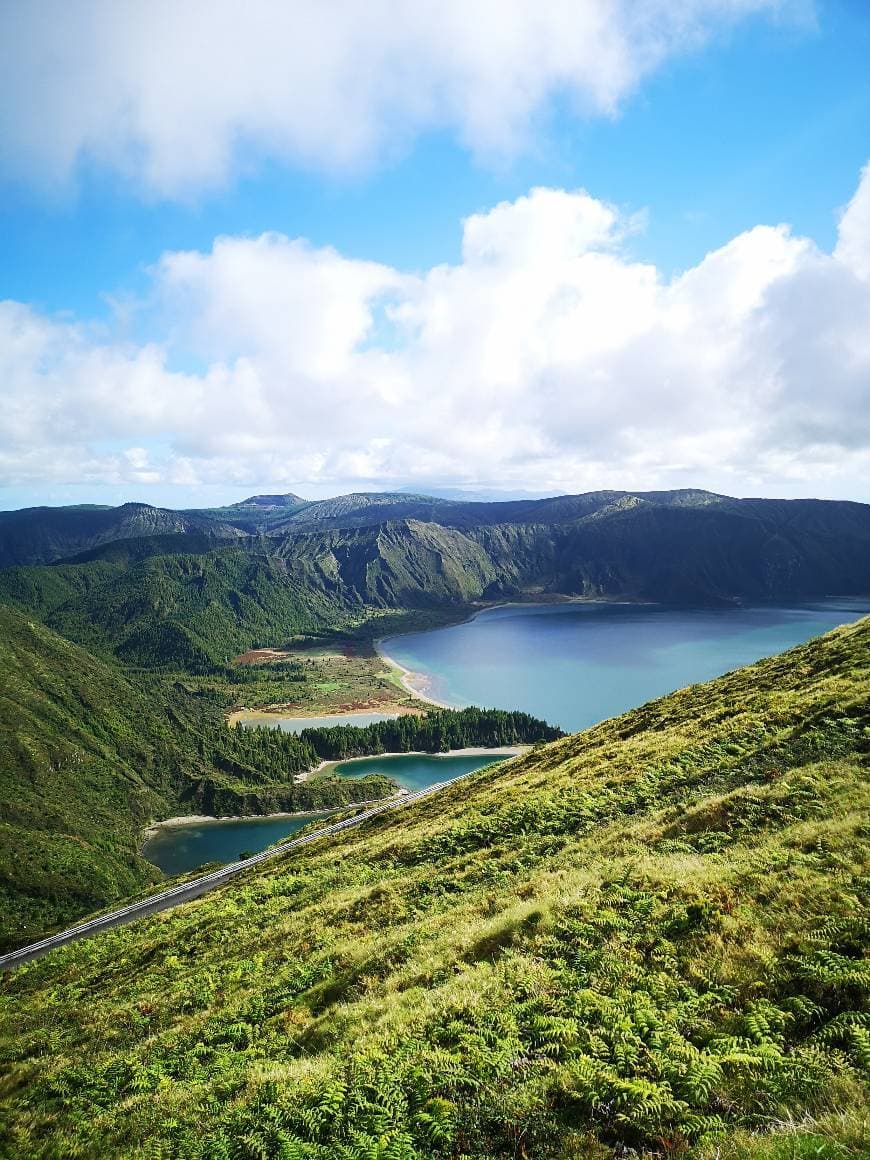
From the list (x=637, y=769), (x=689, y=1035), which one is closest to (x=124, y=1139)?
(x=689, y=1035)

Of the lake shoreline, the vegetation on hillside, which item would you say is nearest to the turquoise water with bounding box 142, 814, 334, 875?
the lake shoreline

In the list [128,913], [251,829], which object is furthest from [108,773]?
[128,913]

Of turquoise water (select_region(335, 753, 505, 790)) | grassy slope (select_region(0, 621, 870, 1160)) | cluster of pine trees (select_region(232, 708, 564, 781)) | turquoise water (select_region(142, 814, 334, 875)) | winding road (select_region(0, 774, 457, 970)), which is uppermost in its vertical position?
grassy slope (select_region(0, 621, 870, 1160))

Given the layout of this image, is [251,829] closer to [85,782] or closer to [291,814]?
[291,814]

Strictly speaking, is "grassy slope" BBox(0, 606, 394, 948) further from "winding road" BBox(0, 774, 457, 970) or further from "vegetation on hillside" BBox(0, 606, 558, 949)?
"winding road" BBox(0, 774, 457, 970)

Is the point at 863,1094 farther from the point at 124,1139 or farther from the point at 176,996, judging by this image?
the point at 176,996
